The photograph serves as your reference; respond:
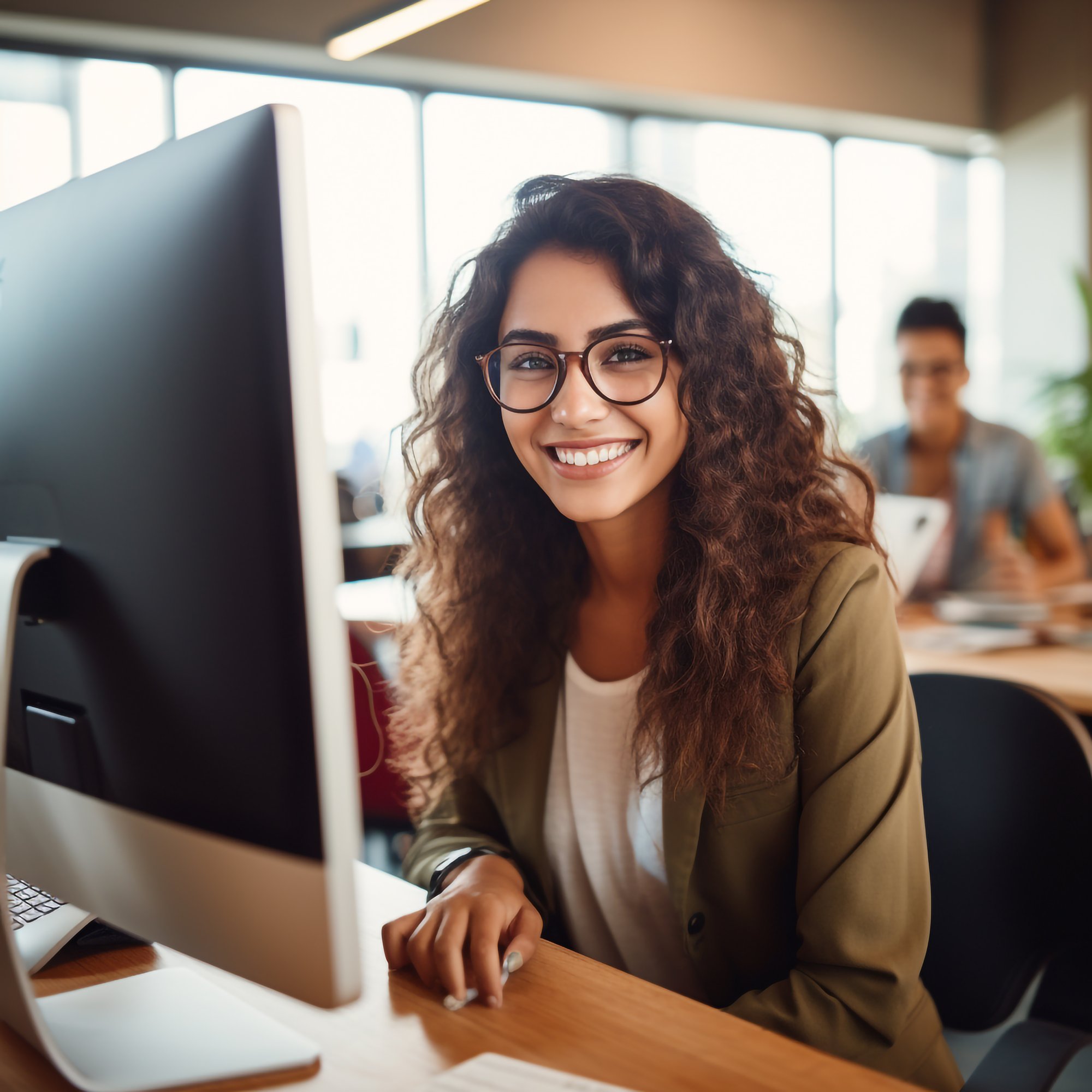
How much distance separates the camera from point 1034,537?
11.0 feet

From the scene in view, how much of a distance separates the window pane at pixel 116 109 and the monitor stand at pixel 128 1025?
169 inches

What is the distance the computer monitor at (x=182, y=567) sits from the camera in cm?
57

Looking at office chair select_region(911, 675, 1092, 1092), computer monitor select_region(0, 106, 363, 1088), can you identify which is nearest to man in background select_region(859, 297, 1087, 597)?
office chair select_region(911, 675, 1092, 1092)

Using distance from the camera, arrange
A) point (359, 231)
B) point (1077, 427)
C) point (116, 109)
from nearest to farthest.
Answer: point (116, 109)
point (359, 231)
point (1077, 427)

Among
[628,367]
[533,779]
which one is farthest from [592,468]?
[533,779]

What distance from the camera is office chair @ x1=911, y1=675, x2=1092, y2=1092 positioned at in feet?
3.62

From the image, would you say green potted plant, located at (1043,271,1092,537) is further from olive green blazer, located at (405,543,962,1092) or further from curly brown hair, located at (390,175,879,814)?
olive green blazer, located at (405,543,962,1092)

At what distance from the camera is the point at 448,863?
111cm

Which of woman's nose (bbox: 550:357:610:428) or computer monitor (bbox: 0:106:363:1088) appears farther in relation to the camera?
woman's nose (bbox: 550:357:610:428)

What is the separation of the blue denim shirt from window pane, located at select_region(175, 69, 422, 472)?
2371 mm

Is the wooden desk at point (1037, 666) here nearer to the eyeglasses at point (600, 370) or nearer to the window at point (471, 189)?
the eyeglasses at point (600, 370)

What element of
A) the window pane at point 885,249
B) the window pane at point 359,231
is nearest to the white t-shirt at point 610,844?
the window pane at point 359,231

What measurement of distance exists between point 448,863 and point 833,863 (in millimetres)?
391

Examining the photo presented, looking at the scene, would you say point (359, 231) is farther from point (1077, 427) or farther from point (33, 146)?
point (1077, 427)
